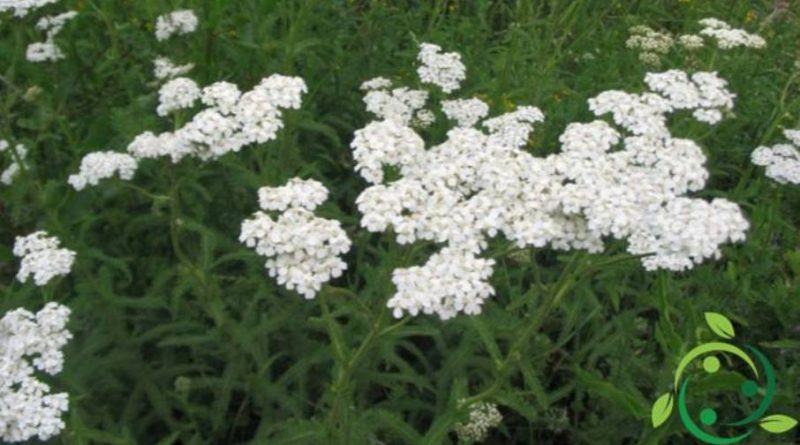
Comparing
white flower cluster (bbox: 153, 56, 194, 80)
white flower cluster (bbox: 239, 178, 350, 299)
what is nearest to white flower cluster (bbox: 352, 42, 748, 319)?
white flower cluster (bbox: 239, 178, 350, 299)

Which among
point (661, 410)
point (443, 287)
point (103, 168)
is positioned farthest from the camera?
point (103, 168)

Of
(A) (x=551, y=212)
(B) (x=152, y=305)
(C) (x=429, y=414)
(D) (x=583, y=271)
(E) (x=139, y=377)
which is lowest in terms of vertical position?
(C) (x=429, y=414)

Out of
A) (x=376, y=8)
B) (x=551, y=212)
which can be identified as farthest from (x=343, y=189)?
(x=551, y=212)

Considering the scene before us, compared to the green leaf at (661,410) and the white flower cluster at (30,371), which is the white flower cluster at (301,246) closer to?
the white flower cluster at (30,371)

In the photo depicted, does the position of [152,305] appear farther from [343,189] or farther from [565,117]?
[565,117]

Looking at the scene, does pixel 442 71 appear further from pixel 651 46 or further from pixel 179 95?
pixel 651 46

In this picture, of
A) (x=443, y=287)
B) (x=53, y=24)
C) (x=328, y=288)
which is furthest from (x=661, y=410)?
(x=53, y=24)
